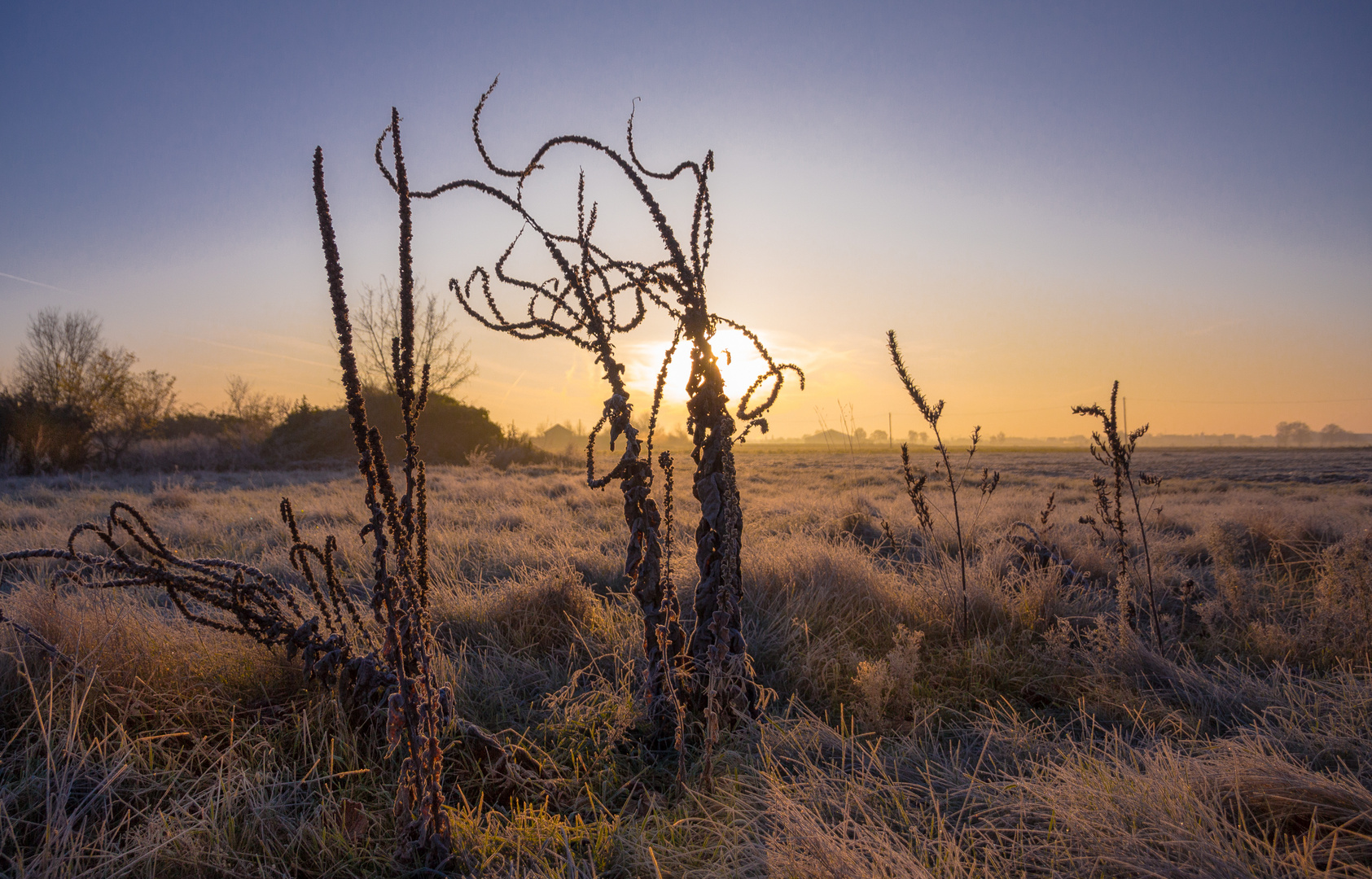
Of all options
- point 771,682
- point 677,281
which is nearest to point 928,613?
point 771,682

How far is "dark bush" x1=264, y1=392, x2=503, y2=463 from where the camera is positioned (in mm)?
19703

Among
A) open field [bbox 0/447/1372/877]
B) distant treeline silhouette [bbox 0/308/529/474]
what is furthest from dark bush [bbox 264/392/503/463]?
open field [bbox 0/447/1372/877]

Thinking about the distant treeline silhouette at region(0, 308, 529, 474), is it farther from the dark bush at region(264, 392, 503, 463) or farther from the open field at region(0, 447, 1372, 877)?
the open field at region(0, 447, 1372, 877)

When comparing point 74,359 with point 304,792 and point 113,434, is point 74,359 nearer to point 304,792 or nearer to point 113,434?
point 113,434

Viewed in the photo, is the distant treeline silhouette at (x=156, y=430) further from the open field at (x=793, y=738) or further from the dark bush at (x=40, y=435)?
the open field at (x=793, y=738)

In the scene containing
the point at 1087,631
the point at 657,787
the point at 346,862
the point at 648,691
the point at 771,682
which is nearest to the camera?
the point at 346,862

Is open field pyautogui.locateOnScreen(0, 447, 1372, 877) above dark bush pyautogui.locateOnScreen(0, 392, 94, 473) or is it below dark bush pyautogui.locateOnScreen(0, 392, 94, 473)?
below

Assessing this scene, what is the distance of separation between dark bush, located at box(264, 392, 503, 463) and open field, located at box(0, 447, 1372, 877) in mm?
16952

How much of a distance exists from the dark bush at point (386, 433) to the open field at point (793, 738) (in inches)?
667

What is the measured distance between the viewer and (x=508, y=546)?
514cm

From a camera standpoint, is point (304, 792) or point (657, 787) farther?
point (657, 787)

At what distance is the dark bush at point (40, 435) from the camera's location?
1591 cm

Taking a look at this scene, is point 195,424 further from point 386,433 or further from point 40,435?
point 386,433

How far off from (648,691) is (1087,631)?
2226mm
